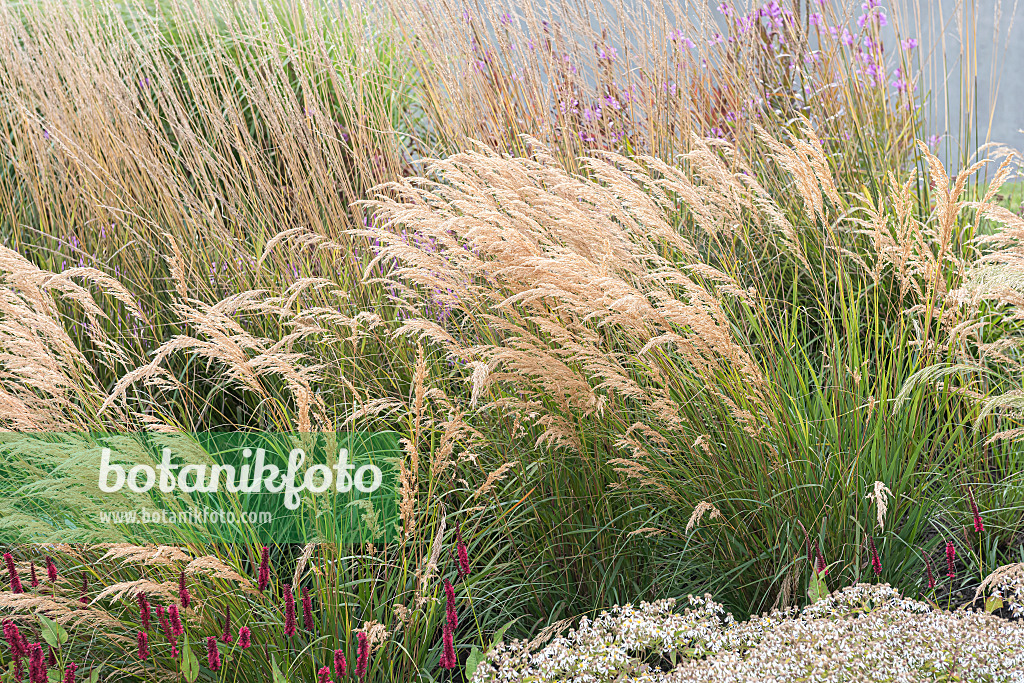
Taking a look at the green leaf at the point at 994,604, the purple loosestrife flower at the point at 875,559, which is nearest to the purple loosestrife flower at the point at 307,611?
the purple loosestrife flower at the point at 875,559

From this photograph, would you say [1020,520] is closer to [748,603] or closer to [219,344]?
[748,603]

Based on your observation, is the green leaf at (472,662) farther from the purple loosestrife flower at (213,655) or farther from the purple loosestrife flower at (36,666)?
the purple loosestrife flower at (36,666)

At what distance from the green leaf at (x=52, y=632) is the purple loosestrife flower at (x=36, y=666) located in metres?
0.20

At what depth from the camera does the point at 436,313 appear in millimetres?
2910

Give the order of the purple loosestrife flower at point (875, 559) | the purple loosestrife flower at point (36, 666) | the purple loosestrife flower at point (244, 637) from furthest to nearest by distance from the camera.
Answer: the purple loosestrife flower at point (875, 559) → the purple loosestrife flower at point (244, 637) → the purple loosestrife flower at point (36, 666)

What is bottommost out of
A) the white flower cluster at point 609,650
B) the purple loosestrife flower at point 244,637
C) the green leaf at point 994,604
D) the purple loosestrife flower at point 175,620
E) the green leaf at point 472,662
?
the green leaf at point 472,662

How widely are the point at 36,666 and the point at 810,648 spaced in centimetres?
144

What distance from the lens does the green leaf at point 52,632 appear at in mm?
1795

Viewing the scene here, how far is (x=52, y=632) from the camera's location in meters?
1.81

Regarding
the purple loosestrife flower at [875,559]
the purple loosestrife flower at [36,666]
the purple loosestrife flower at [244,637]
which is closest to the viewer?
the purple loosestrife flower at [36,666]

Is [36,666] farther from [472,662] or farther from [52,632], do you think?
[472,662]

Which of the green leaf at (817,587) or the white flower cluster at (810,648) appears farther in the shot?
the green leaf at (817,587)

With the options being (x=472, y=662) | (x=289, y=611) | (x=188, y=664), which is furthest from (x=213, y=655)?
(x=472, y=662)

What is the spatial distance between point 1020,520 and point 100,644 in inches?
91.5
